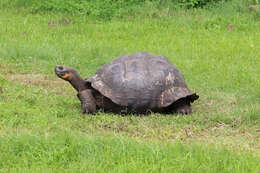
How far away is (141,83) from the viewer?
594 centimetres

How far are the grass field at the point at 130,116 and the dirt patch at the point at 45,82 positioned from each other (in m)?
0.02

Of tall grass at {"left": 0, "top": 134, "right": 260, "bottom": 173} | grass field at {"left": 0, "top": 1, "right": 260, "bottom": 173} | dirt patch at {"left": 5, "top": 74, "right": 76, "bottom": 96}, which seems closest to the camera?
tall grass at {"left": 0, "top": 134, "right": 260, "bottom": 173}

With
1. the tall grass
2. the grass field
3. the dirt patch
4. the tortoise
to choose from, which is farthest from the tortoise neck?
the tall grass

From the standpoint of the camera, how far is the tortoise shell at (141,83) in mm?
5918

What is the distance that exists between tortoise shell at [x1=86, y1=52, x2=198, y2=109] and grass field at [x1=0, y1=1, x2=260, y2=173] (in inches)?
8.1

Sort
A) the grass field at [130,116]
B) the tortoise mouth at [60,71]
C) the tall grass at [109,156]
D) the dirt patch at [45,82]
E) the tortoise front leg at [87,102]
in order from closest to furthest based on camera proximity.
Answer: the tall grass at [109,156]
the grass field at [130,116]
the tortoise front leg at [87,102]
the tortoise mouth at [60,71]
the dirt patch at [45,82]

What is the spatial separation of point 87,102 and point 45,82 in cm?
171

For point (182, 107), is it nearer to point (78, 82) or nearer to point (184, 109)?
point (184, 109)

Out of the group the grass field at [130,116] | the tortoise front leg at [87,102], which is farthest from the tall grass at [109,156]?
the tortoise front leg at [87,102]

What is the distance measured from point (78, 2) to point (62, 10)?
613 millimetres

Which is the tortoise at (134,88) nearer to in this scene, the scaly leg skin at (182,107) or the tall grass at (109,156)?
the scaly leg skin at (182,107)

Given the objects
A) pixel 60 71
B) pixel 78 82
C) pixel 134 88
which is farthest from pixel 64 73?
pixel 134 88

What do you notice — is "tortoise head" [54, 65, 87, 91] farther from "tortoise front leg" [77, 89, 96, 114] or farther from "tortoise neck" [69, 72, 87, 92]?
"tortoise front leg" [77, 89, 96, 114]

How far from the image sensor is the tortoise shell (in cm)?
592
